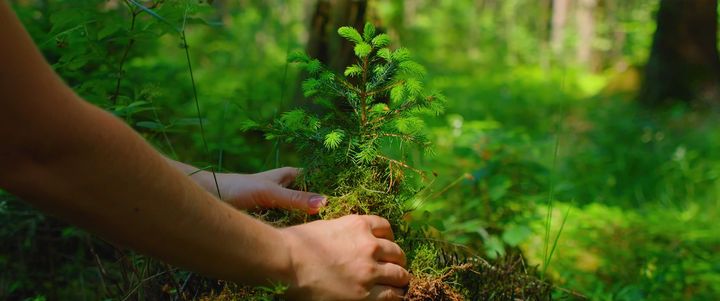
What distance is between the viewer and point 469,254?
5.98 feet

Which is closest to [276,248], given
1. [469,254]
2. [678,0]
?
[469,254]

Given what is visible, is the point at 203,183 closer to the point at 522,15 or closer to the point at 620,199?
the point at 620,199

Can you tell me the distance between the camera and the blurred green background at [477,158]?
205cm

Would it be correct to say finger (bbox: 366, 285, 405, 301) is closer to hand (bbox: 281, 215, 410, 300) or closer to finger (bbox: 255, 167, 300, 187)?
hand (bbox: 281, 215, 410, 300)

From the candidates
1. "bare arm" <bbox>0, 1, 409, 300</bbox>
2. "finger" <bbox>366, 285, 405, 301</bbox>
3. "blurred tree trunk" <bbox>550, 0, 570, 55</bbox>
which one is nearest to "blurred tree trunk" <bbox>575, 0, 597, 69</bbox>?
"blurred tree trunk" <bbox>550, 0, 570, 55</bbox>

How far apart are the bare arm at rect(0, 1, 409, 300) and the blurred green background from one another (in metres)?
0.38

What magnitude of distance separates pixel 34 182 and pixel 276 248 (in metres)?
0.43

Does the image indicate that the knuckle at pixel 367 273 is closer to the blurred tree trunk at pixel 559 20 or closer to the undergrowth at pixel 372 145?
the undergrowth at pixel 372 145

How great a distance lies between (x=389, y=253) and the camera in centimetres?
134

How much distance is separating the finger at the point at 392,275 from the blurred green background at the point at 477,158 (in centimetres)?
41

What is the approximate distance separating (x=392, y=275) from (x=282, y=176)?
420mm

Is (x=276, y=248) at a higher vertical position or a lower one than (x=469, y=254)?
higher

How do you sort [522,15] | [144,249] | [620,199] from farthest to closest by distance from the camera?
[522,15] < [620,199] < [144,249]

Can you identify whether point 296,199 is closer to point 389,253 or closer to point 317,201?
point 317,201
